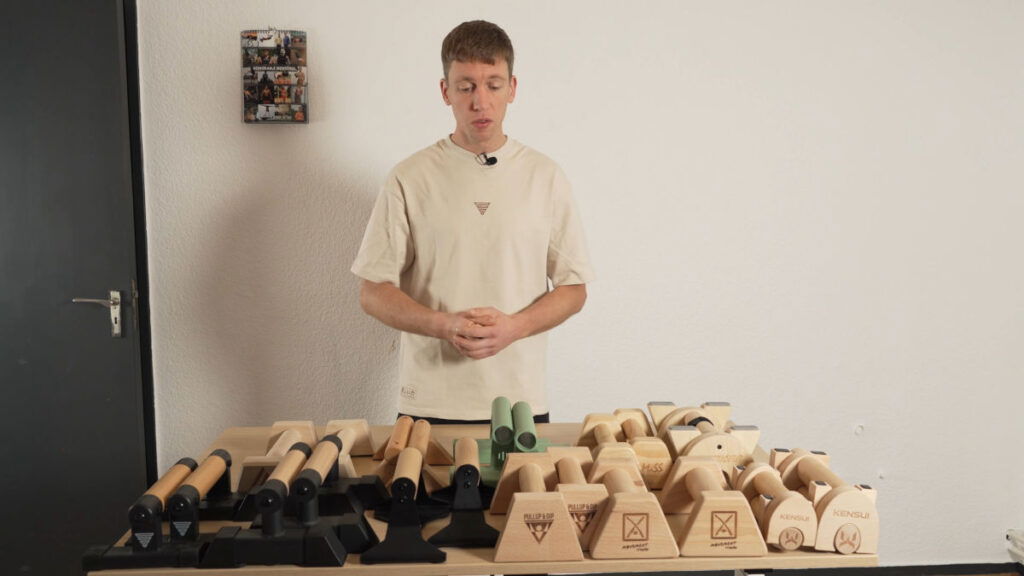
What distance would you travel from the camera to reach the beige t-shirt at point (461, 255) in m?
2.39

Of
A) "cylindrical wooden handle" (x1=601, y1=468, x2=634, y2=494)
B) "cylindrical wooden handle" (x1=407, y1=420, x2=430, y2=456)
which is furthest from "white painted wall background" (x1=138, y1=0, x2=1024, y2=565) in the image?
"cylindrical wooden handle" (x1=601, y1=468, x2=634, y2=494)

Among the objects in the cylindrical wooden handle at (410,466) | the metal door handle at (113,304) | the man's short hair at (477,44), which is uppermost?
the man's short hair at (477,44)

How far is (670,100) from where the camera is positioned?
320 cm

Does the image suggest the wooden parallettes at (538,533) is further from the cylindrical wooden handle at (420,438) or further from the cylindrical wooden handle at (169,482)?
the cylindrical wooden handle at (169,482)

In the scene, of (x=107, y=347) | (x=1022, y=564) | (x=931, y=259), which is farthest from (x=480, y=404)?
(x=1022, y=564)

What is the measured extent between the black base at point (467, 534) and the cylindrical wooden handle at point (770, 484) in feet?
1.54

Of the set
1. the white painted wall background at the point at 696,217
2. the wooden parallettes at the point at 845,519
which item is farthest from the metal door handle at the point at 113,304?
the wooden parallettes at the point at 845,519

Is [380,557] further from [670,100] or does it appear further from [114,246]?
[670,100]

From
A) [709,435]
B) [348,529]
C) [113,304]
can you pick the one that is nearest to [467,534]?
[348,529]

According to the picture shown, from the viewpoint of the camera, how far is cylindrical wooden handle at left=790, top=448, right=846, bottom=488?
57.9 inches

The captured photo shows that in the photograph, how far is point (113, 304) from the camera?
9.71 feet

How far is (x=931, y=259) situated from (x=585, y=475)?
243 centimetres

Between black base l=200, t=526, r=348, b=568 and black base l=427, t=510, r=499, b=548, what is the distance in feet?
0.56

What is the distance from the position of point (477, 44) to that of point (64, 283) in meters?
1.73
